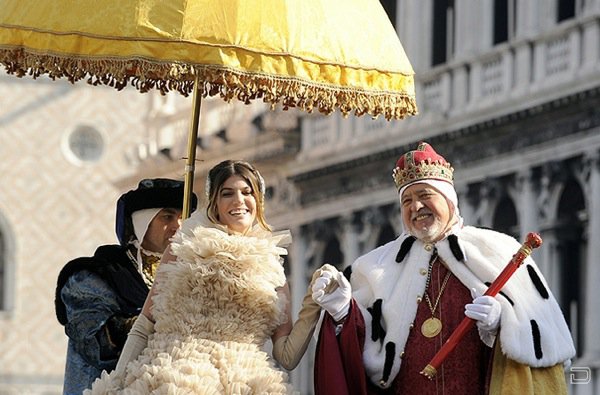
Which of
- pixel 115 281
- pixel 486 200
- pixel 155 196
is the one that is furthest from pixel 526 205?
pixel 115 281

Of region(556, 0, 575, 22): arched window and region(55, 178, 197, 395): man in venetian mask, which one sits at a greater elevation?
region(556, 0, 575, 22): arched window

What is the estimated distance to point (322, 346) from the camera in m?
7.84

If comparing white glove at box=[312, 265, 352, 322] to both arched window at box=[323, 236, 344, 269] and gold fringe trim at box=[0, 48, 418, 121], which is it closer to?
gold fringe trim at box=[0, 48, 418, 121]

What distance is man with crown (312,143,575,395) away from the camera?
771 cm

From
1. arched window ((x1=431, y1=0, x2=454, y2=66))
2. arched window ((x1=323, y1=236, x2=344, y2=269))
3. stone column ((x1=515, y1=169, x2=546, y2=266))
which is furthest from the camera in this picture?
arched window ((x1=323, y1=236, x2=344, y2=269))

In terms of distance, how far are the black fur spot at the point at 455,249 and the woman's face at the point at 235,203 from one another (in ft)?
1.99

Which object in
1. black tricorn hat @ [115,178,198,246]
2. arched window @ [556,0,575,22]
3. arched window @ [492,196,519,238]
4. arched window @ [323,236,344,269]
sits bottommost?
black tricorn hat @ [115,178,198,246]

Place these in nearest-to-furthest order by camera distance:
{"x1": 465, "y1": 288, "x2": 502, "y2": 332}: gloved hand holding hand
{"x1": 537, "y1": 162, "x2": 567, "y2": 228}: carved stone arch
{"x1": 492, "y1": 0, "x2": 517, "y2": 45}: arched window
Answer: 1. {"x1": 465, "y1": 288, "x2": 502, "y2": 332}: gloved hand holding hand
2. {"x1": 537, "y1": 162, "x2": 567, "y2": 228}: carved stone arch
3. {"x1": 492, "y1": 0, "x2": 517, "y2": 45}: arched window

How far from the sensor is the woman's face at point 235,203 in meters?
7.89

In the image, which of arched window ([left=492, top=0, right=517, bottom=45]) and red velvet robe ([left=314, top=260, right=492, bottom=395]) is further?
arched window ([left=492, top=0, right=517, bottom=45])

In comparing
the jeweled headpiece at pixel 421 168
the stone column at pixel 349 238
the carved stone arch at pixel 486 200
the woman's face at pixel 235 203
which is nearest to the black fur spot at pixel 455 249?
the jeweled headpiece at pixel 421 168

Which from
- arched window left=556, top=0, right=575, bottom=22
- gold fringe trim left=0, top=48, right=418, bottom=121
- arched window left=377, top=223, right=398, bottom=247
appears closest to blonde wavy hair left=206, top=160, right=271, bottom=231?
→ gold fringe trim left=0, top=48, right=418, bottom=121

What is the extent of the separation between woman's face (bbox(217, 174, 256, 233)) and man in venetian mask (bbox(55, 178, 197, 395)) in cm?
58

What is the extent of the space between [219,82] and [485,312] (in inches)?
42.7
